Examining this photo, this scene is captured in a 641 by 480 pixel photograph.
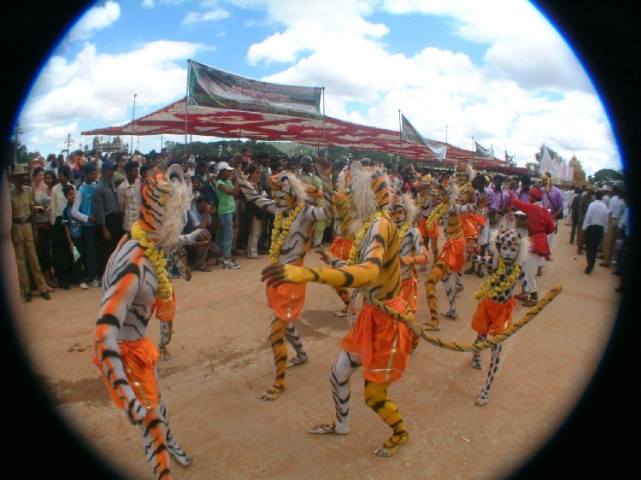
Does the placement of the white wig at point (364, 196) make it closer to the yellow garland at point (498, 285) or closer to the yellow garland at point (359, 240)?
the yellow garland at point (359, 240)

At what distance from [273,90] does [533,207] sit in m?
6.99

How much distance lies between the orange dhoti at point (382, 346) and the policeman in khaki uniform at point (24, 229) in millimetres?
5038

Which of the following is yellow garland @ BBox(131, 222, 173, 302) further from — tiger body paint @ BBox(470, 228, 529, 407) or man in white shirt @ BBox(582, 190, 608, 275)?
man in white shirt @ BBox(582, 190, 608, 275)

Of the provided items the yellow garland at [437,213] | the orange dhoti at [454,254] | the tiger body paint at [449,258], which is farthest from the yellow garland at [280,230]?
the yellow garland at [437,213]

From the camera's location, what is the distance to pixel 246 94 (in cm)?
1030

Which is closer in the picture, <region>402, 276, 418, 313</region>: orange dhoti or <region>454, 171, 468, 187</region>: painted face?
<region>402, 276, 418, 313</region>: orange dhoti

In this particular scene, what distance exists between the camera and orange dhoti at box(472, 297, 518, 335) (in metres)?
4.62

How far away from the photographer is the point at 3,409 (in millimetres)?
2209

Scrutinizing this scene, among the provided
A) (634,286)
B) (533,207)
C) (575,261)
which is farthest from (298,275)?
(575,261)

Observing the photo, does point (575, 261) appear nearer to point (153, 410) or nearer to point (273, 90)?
point (273, 90)

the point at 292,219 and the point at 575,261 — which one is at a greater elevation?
the point at 292,219

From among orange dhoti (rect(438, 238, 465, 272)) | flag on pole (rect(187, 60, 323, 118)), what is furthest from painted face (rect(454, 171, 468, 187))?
flag on pole (rect(187, 60, 323, 118))

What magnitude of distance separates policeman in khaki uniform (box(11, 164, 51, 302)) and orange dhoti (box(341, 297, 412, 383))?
5.04 m

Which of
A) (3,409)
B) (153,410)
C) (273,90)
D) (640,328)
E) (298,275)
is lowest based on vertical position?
(640,328)
